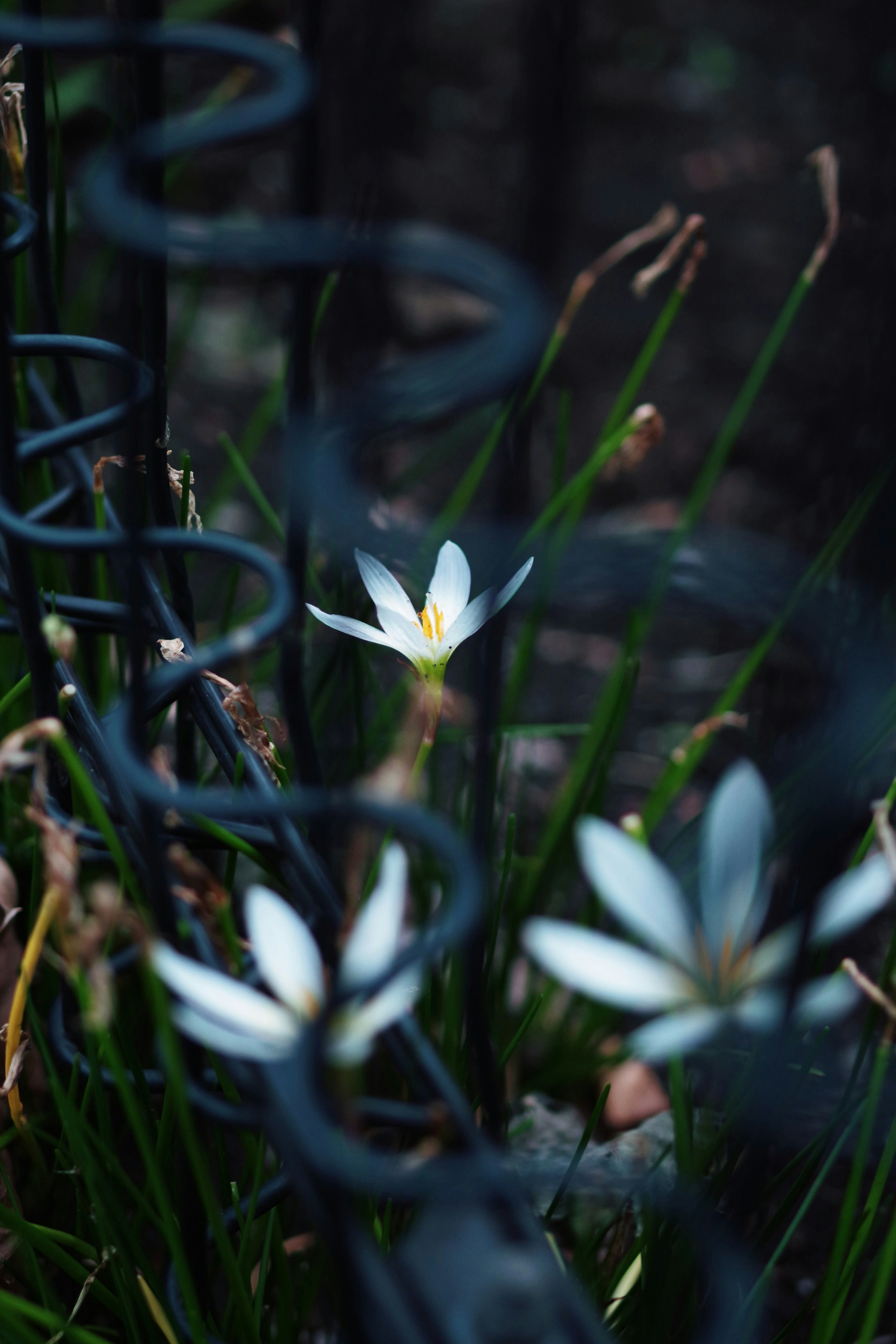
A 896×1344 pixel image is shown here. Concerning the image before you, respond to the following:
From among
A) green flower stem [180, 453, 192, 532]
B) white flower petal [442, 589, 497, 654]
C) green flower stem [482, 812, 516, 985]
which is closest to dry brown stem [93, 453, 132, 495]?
green flower stem [180, 453, 192, 532]

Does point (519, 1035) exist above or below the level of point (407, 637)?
below

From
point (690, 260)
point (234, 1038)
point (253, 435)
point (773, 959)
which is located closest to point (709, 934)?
point (773, 959)

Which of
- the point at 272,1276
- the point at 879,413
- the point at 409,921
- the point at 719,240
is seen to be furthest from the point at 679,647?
the point at 879,413

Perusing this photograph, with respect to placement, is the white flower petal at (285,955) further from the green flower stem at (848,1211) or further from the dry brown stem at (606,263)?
the dry brown stem at (606,263)

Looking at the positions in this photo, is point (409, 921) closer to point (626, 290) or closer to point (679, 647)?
point (679, 647)

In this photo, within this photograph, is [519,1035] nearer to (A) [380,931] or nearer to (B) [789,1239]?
(B) [789,1239]

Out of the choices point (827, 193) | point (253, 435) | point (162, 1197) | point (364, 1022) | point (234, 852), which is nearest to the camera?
point (364, 1022)
